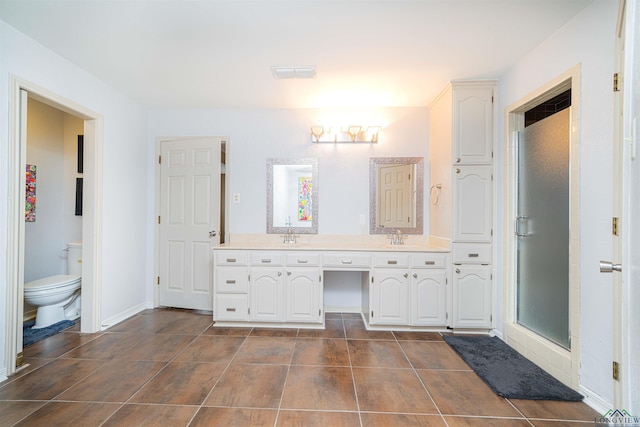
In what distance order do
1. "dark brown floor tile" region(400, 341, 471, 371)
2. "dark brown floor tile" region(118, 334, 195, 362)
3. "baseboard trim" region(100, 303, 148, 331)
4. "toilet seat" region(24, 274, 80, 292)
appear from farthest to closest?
"baseboard trim" region(100, 303, 148, 331)
"toilet seat" region(24, 274, 80, 292)
"dark brown floor tile" region(118, 334, 195, 362)
"dark brown floor tile" region(400, 341, 471, 371)

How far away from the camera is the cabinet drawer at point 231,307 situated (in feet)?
9.60

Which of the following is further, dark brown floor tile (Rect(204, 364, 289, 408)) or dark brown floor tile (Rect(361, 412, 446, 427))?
dark brown floor tile (Rect(204, 364, 289, 408))

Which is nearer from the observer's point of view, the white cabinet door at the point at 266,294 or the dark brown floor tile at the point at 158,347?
the dark brown floor tile at the point at 158,347

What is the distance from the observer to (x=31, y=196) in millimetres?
3137

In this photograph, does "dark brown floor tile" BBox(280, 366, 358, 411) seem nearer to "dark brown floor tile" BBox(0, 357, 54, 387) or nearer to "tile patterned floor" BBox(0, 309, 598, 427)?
"tile patterned floor" BBox(0, 309, 598, 427)

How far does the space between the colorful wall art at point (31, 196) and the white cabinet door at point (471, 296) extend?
14.8 feet

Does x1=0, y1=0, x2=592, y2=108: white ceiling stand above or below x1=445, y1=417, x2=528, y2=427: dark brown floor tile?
above

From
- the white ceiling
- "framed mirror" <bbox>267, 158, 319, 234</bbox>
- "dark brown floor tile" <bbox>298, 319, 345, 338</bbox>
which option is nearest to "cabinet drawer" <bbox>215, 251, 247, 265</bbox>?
"framed mirror" <bbox>267, 158, 319, 234</bbox>

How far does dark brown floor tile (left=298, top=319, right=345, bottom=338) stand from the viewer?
2.73 m

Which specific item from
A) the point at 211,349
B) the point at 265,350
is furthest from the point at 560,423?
the point at 211,349

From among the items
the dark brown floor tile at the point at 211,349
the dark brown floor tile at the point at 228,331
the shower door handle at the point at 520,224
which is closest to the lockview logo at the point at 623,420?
the shower door handle at the point at 520,224

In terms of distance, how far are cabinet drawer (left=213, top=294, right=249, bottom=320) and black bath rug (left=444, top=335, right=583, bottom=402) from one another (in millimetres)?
1974

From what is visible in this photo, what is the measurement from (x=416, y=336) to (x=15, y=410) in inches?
114

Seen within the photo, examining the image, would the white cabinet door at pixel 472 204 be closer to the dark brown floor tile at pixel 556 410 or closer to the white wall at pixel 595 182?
the white wall at pixel 595 182
